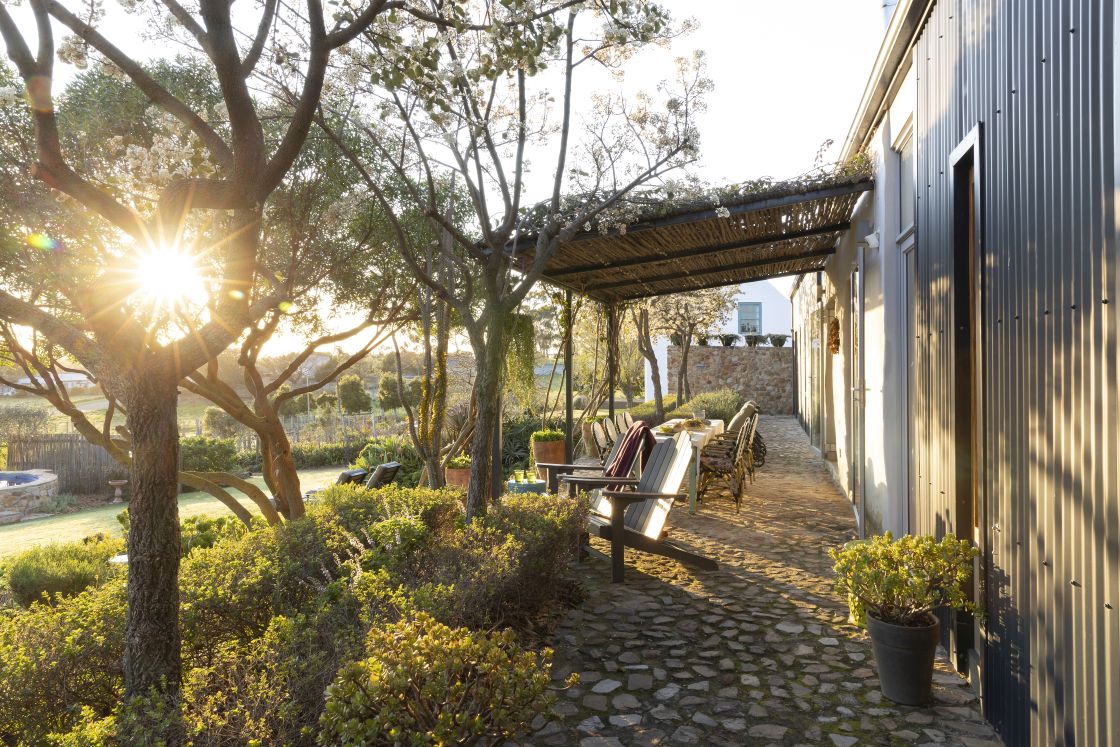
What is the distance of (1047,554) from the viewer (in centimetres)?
199

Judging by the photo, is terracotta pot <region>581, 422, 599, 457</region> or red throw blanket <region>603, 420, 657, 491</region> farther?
terracotta pot <region>581, 422, 599, 457</region>

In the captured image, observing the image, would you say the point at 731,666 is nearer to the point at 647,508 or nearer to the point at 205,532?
the point at 647,508

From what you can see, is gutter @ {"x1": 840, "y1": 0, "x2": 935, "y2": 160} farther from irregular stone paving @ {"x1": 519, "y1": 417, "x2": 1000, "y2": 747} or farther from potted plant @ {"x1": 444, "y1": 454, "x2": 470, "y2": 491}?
potted plant @ {"x1": 444, "y1": 454, "x2": 470, "y2": 491}

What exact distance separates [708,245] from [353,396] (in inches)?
643

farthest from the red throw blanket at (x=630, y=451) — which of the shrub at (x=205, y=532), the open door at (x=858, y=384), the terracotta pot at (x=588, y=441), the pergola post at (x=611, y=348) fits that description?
the terracotta pot at (x=588, y=441)

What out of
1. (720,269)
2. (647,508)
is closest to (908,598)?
(647,508)

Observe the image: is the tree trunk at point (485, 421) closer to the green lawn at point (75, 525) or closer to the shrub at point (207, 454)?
the green lawn at point (75, 525)

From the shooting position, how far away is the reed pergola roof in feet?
19.5

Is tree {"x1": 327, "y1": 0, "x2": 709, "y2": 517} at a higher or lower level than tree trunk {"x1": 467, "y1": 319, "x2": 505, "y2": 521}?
higher

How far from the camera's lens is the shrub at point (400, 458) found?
11492mm

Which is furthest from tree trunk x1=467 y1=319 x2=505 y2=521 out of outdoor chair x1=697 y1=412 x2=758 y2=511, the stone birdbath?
Result: the stone birdbath

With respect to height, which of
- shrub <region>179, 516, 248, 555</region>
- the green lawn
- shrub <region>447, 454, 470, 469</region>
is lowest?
the green lawn

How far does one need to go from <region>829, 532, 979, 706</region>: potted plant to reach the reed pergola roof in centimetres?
357

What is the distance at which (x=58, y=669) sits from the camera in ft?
7.63
